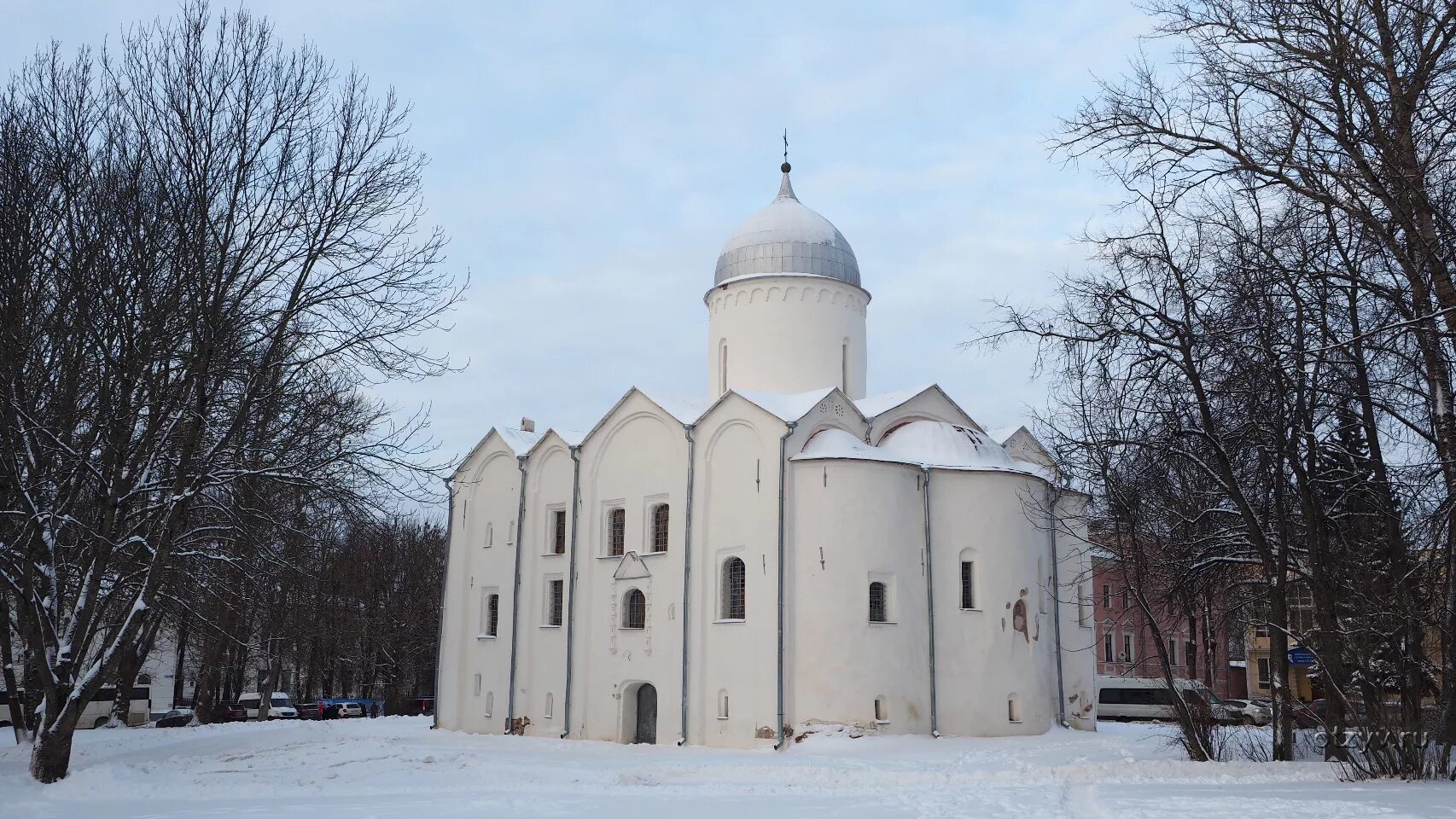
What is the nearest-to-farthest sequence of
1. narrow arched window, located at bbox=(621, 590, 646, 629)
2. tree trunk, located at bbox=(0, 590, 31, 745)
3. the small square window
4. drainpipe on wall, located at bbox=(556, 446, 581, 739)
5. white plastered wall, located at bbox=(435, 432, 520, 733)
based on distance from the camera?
tree trunk, located at bbox=(0, 590, 31, 745) < narrow arched window, located at bbox=(621, 590, 646, 629) < drainpipe on wall, located at bbox=(556, 446, 581, 739) < the small square window < white plastered wall, located at bbox=(435, 432, 520, 733)

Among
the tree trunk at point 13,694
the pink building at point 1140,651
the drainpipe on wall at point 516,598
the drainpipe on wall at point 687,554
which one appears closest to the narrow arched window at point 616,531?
the drainpipe on wall at point 687,554

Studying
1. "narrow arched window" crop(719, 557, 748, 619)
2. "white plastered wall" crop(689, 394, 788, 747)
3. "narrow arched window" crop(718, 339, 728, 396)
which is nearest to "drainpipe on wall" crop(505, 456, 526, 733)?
"narrow arched window" crop(718, 339, 728, 396)

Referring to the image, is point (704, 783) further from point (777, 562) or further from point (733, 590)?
point (733, 590)

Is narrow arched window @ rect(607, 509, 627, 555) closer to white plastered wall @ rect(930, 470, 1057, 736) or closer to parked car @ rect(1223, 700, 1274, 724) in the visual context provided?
white plastered wall @ rect(930, 470, 1057, 736)

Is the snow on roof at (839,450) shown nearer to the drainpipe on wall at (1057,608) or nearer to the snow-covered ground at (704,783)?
the drainpipe on wall at (1057,608)

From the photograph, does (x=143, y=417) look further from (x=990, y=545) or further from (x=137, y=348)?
(x=990, y=545)

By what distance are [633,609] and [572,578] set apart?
170 centimetres

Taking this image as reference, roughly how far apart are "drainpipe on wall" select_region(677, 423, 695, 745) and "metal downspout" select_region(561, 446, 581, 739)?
3128 millimetres

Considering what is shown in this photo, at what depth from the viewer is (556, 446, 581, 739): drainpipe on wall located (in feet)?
80.4

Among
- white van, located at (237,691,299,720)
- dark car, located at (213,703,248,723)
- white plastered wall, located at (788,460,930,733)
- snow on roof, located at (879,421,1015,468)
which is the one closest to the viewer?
white plastered wall, located at (788,460,930,733)

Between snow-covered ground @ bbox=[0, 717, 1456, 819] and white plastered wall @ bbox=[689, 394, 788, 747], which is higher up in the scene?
white plastered wall @ bbox=[689, 394, 788, 747]

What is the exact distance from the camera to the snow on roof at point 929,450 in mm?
22500

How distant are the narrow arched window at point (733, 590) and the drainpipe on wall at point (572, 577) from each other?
395 centimetres

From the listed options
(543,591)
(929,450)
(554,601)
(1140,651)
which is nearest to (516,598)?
(543,591)
